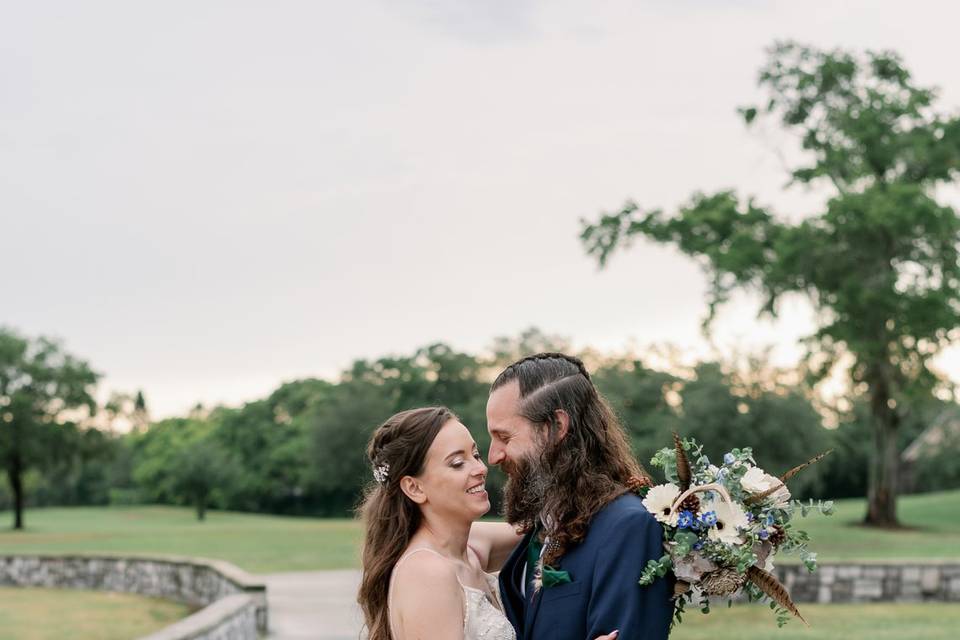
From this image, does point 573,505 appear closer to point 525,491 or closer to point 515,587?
point 525,491

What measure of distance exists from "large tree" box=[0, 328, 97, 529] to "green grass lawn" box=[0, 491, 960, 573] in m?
3.16

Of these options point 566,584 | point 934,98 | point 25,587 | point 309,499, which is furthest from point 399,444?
point 309,499

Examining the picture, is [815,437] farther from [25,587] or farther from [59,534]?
[59,534]

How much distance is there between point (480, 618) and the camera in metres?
4.41

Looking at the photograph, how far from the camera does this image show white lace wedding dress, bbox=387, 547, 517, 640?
4.38 meters

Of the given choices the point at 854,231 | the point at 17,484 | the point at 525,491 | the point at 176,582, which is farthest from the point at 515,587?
the point at 17,484

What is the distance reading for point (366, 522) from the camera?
4.73 m

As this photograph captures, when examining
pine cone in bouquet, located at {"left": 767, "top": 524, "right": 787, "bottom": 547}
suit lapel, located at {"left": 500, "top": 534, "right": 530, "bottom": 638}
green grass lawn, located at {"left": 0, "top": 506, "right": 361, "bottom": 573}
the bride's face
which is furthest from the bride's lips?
green grass lawn, located at {"left": 0, "top": 506, "right": 361, "bottom": 573}

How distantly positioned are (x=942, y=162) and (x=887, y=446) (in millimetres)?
8319

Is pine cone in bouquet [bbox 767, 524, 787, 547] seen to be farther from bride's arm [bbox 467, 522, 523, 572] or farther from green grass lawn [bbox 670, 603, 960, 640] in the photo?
green grass lawn [bbox 670, 603, 960, 640]

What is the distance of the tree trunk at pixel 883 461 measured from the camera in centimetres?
3812

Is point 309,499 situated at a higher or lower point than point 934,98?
lower

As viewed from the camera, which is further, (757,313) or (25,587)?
(757,313)

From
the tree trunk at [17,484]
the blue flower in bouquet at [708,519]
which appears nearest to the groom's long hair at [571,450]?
the blue flower in bouquet at [708,519]
